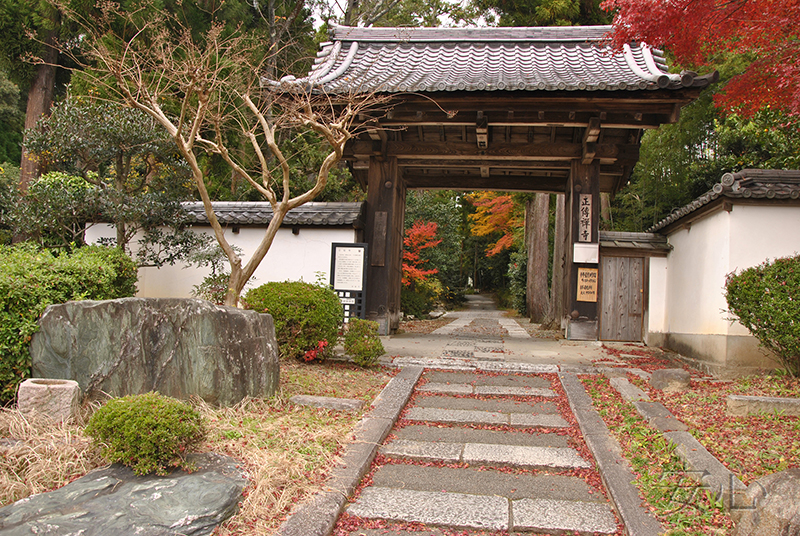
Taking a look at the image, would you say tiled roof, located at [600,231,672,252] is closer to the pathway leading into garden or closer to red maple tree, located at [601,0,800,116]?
red maple tree, located at [601,0,800,116]

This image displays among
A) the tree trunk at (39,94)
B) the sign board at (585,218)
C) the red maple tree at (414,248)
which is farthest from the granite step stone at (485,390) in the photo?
the tree trunk at (39,94)

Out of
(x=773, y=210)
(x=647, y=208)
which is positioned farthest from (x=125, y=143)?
(x=647, y=208)

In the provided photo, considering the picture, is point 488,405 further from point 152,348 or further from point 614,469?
point 152,348

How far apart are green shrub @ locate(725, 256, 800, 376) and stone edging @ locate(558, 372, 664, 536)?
2297 millimetres

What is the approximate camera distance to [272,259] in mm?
10336

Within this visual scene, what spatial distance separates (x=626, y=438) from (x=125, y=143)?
8.86 metres

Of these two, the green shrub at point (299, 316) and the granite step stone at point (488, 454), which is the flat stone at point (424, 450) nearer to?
the granite step stone at point (488, 454)

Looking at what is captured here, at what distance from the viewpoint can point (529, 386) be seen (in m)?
6.20

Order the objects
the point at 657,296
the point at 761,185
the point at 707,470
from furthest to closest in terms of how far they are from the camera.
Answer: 1. the point at 657,296
2. the point at 761,185
3. the point at 707,470

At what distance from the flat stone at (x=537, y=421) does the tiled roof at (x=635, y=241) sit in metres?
6.01

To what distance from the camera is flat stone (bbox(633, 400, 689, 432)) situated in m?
4.23

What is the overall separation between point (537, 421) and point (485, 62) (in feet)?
24.0

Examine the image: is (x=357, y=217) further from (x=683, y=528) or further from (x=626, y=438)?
(x=683, y=528)

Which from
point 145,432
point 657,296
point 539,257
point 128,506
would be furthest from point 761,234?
point 539,257
